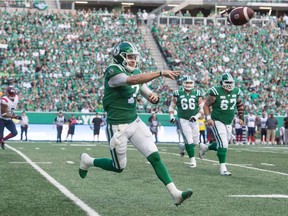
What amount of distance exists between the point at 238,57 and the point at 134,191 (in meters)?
30.8

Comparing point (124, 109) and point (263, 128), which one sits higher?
point (124, 109)

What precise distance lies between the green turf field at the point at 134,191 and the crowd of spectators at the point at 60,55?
18.6 metres

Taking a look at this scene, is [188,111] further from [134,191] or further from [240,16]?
[134,191]

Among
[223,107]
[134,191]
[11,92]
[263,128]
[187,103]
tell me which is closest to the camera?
[134,191]

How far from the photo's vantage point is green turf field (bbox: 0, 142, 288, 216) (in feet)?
22.4

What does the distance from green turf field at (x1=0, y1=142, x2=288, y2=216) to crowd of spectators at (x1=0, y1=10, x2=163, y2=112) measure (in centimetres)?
1862

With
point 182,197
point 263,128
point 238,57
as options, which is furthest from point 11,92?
point 238,57

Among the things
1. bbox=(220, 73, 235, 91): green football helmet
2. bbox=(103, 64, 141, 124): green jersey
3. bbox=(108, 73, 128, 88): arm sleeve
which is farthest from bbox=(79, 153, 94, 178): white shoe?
bbox=(220, 73, 235, 91): green football helmet

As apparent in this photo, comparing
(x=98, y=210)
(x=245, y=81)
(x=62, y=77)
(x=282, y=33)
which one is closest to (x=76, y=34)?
(x=62, y=77)

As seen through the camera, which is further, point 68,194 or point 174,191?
point 68,194

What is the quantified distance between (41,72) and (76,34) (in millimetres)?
4583

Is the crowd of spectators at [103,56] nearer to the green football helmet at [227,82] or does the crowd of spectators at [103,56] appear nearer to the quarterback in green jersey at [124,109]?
the green football helmet at [227,82]

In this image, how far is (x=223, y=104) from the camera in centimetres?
1220

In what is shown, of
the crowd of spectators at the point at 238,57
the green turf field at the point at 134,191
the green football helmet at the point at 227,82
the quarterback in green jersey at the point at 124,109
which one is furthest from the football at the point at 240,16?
the crowd of spectators at the point at 238,57
